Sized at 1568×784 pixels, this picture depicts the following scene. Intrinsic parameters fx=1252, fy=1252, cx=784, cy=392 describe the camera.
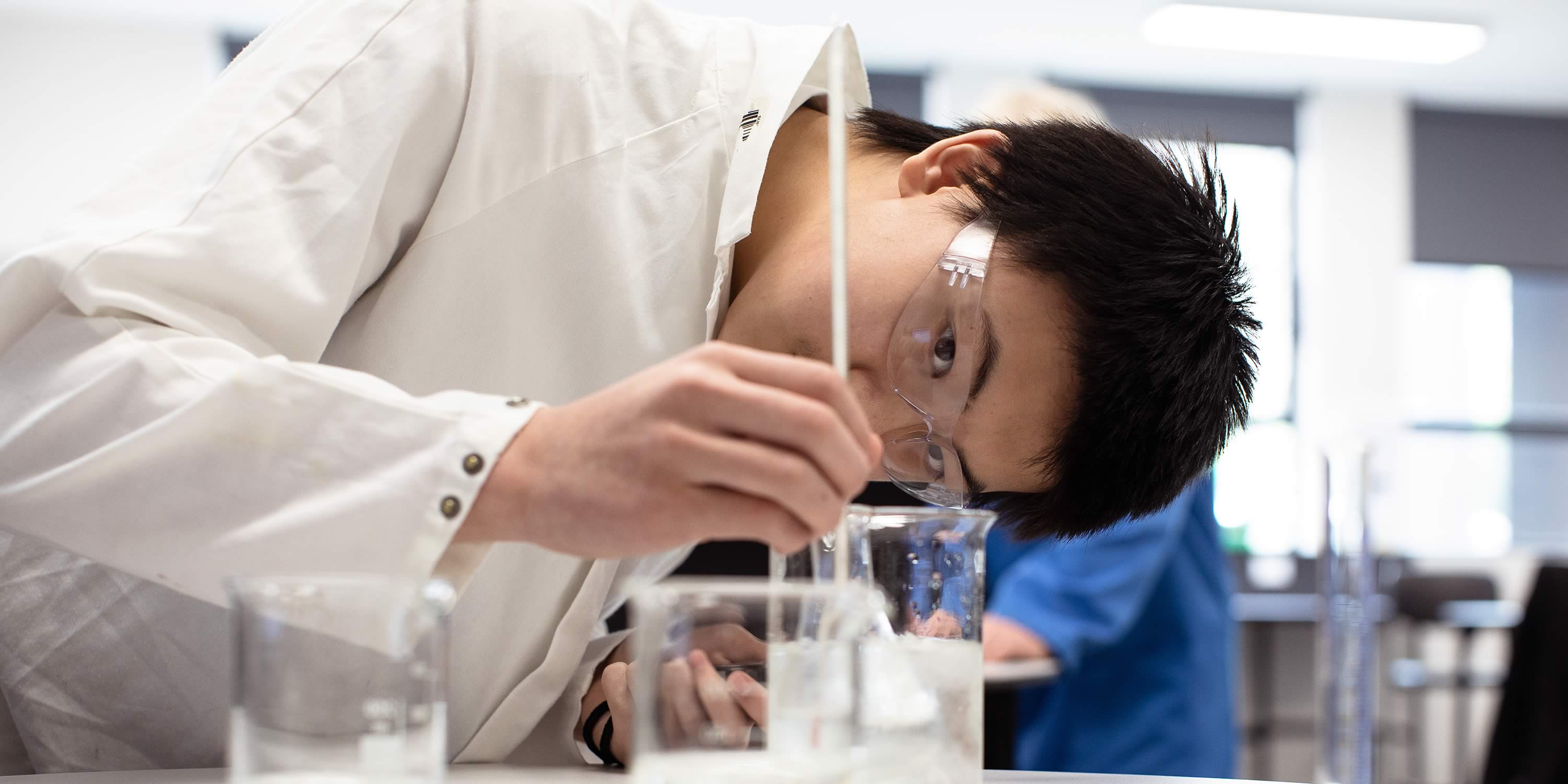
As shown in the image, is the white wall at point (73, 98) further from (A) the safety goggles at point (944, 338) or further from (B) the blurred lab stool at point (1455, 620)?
(B) the blurred lab stool at point (1455, 620)

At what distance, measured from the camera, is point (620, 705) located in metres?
1.04

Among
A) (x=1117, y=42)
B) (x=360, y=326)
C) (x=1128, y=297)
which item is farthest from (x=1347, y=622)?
(x=1117, y=42)

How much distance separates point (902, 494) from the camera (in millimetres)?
1987

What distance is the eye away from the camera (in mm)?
1060

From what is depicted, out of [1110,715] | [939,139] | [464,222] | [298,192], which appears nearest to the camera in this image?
[298,192]

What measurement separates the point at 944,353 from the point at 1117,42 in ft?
17.2

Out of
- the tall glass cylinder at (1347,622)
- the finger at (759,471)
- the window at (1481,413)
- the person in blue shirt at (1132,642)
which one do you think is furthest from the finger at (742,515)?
the window at (1481,413)

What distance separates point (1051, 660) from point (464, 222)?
5.13 ft

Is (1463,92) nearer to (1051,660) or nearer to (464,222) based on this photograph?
(1051,660)

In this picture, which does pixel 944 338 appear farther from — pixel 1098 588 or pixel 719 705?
pixel 1098 588

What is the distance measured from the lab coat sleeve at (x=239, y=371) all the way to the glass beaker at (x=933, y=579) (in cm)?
22

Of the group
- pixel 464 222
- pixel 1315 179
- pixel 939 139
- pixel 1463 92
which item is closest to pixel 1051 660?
pixel 939 139

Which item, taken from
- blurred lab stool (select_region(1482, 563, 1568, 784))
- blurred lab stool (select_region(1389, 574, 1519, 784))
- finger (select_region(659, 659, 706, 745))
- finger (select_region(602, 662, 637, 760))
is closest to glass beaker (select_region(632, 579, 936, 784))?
finger (select_region(659, 659, 706, 745))

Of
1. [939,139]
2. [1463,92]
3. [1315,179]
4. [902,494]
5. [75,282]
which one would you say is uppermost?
[1463,92]
